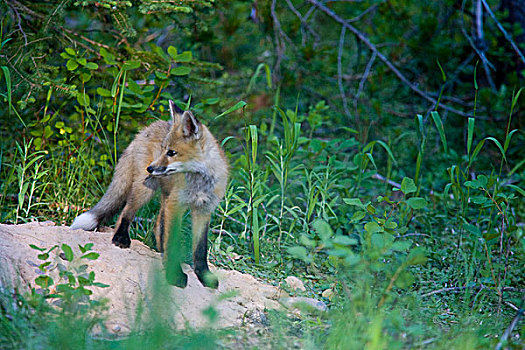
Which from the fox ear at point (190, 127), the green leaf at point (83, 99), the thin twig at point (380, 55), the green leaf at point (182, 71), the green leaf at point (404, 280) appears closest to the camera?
the green leaf at point (404, 280)

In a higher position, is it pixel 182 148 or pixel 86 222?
pixel 182 148

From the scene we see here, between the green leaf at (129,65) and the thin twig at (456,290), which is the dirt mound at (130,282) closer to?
the thin twig at (456,290)

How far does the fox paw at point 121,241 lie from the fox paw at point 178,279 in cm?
Answer: 52

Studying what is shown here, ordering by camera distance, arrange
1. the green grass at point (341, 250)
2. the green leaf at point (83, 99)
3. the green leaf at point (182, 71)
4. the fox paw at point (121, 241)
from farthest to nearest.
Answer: the green leaf at point (182, 71)
the green leaf at point (83, 99)
the fox paw at point (121, 241)
the green grass at point (341, 250)

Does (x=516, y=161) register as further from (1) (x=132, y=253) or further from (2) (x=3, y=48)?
(2) (x=3, y=48)

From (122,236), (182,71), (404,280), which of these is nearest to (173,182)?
(122,236)

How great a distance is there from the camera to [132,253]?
3.65 m

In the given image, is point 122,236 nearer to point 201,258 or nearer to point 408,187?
point 201,258

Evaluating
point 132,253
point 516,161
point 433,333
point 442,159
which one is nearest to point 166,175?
point 132,253

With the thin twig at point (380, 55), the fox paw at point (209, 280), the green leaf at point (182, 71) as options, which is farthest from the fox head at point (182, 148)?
the thin twig at point (380, 55)

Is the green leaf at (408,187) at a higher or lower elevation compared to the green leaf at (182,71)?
lower

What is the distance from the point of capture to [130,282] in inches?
129

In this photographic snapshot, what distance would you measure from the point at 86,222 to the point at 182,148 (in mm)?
931

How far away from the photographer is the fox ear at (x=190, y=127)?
A: 3408 millimetres
